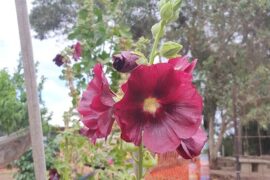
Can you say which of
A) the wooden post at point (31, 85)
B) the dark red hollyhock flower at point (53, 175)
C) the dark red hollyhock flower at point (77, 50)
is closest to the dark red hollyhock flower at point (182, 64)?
the wooden post at point (31, 85)

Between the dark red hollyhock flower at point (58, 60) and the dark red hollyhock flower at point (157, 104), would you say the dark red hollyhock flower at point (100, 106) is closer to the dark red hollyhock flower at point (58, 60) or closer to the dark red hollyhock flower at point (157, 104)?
the dark red hollyhock flower at point (157, 104)

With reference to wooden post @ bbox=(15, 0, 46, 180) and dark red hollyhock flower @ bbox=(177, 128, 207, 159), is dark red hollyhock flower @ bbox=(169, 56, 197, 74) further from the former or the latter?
wooden post @ bbox=(15, 0, 46, 180)

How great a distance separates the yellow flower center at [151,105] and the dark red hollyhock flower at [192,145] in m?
0.04

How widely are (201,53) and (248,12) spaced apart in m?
0.93

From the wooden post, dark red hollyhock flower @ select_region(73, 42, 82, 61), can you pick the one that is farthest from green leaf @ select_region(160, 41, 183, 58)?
dark red hollyhock flower @ select_region(73, 42, 82, 61)

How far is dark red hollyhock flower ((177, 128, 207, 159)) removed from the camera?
1.46ft

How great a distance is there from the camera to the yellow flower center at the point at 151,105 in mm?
444

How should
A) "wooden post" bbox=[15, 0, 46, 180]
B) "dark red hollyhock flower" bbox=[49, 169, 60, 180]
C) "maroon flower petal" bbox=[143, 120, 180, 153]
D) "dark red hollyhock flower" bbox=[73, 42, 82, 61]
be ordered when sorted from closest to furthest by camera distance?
"maroon flower petal" bbox=[143, 120, 180, 153], "wooden post" bbox=[15, 0, 46, 180], "dark red hollyhock flower" bbox=[49, 169, 60, 180], "dark red hollyhock flower" bbox=[73, 42, 82, 61]

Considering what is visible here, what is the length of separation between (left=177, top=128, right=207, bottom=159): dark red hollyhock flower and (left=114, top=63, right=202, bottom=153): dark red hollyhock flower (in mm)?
17

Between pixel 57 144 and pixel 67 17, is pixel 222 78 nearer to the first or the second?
pixel 67 17

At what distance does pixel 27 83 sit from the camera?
0.91m

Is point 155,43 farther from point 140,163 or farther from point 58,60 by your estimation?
point 58,60

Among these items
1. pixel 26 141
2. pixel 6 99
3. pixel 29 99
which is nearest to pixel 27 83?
pixel 29 99

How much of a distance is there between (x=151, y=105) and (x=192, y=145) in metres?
0.05
